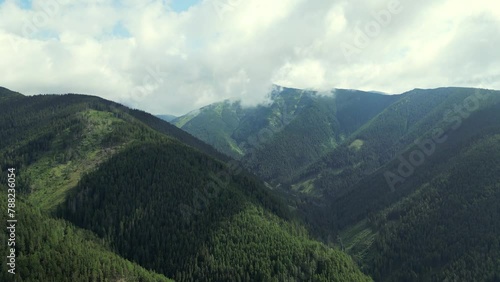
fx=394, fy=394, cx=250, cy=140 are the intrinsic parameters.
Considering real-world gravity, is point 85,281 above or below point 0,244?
below

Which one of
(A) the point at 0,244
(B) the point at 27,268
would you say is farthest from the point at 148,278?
(A) the point at 0,244

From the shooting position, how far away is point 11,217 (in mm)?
180125

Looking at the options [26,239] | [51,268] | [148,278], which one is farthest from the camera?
[148,278]

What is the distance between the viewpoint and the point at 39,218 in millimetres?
196625

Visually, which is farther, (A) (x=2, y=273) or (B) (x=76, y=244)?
→ (B) (x=76, y=244)

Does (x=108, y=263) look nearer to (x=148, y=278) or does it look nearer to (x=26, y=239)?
(x=148, y=278)

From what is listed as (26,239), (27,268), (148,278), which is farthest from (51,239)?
(148,278)

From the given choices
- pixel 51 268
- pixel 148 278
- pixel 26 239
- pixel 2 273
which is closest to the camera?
pixel 2 273

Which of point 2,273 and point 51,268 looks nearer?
point 2,273

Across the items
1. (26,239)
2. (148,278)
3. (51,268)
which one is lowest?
(148,278)

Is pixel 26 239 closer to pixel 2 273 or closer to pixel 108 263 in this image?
pixel 2 273

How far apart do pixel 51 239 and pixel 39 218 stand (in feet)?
65.7

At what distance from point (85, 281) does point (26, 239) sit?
114 ft

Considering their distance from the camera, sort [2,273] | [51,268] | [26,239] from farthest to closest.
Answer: [26,239] < [51,268] < [2,273]
